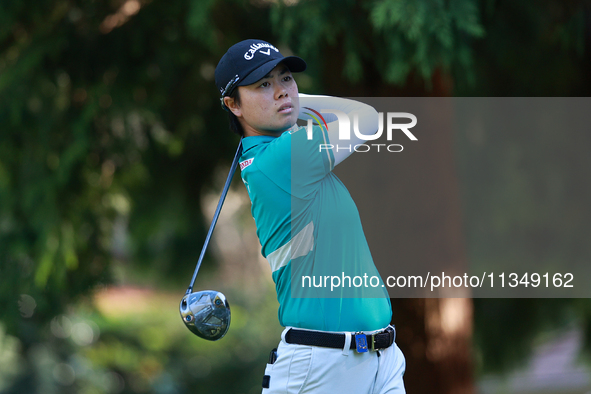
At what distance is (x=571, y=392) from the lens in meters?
9.68

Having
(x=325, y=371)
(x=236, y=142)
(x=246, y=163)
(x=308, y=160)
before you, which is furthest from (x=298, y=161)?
(x=236, y=142)

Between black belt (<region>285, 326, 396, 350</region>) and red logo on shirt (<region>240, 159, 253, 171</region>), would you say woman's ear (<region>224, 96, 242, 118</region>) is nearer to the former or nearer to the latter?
red logo on shirt (<region>240, 159, 253, 171</region>)

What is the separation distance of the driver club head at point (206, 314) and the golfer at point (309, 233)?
0.71ft

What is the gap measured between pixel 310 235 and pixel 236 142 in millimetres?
2400

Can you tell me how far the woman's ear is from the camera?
2328 mm

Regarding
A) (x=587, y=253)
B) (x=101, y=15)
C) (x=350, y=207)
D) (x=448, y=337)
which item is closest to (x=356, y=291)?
(x=350, y=207)

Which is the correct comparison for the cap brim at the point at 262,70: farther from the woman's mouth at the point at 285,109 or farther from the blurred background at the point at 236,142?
the blurred background at the point at 236,142

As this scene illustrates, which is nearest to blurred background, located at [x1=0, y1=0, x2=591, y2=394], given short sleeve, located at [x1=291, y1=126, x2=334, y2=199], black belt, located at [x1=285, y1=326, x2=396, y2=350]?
short sleeve, located at [x1=291, y1=126, x2=334, y2=199]

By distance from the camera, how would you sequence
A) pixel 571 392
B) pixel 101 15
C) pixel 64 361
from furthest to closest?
pixel 571 392
pixel 64 361
pixel 101 15

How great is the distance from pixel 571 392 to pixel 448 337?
6704mm

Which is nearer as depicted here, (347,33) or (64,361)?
(347,33)

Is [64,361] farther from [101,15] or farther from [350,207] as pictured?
[350,207]

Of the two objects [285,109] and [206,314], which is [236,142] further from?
[206,314]

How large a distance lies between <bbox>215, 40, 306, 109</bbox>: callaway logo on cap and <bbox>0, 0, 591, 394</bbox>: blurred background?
104 cm
